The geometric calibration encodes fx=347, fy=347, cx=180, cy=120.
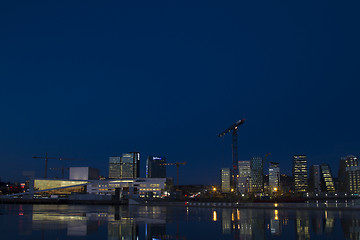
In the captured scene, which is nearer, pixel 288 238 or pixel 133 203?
pixel 288 238

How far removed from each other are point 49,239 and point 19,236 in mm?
3034

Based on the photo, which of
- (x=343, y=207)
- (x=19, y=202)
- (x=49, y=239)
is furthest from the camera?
(x=19, y=202)

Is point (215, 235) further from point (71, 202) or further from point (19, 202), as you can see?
point (19, 202)

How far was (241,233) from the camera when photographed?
25969 millimetres

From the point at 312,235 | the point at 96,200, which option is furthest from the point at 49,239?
the point at 96,200

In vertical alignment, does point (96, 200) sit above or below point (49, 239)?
below

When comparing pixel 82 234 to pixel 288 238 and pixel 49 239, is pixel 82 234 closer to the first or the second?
pixel 49 239

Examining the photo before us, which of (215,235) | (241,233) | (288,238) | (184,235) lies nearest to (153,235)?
(184,235)

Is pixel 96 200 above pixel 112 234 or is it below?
below

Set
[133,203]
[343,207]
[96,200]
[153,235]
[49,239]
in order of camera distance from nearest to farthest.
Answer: [49,239] < [153,235] < [343,207] < [133,203] < [96,200]

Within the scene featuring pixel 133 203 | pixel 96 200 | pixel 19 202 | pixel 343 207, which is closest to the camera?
pixel 343 207

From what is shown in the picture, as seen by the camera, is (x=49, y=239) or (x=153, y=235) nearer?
(x=49, y=239)

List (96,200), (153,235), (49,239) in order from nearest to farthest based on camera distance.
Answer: (49,239), (153,235), (96,200)

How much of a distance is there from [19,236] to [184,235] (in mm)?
11673
